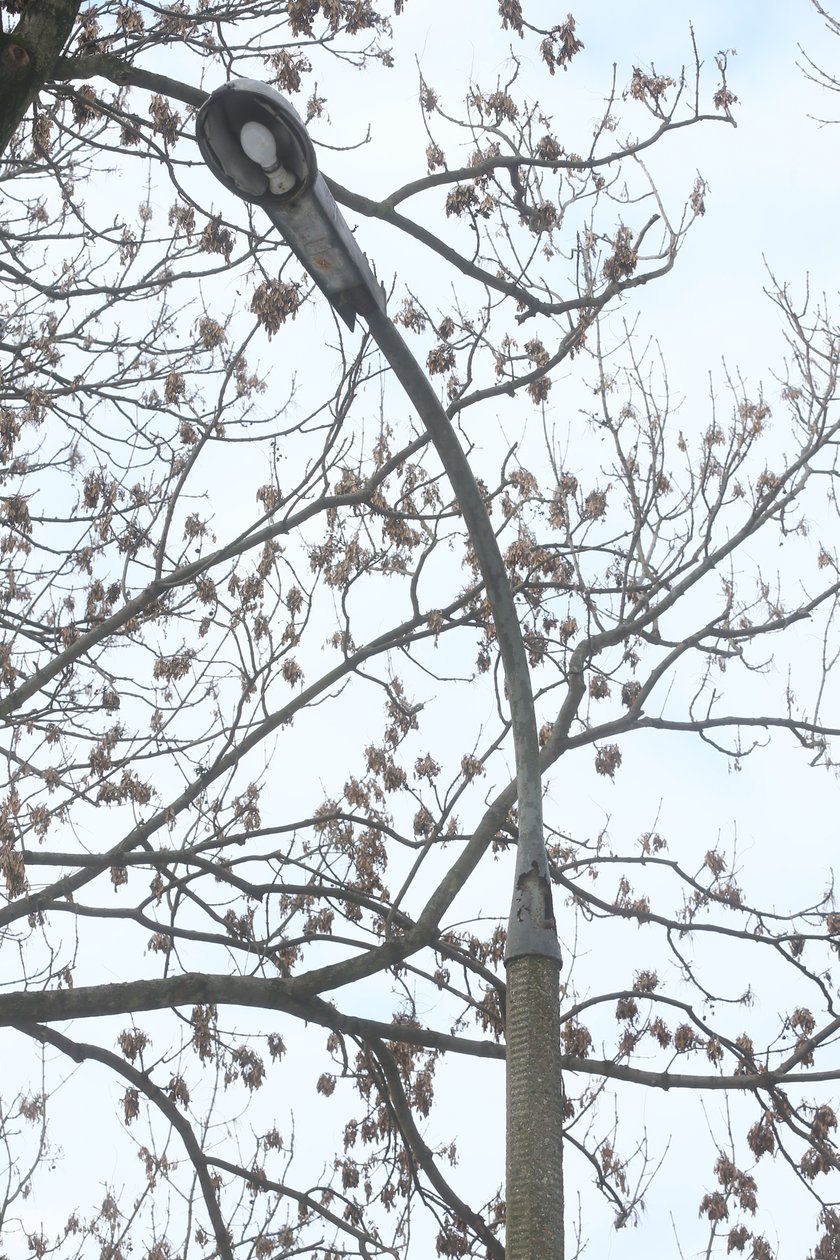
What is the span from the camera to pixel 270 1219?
9.61 m

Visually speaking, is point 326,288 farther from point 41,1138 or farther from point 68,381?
point 41,1138

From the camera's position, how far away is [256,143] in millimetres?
4172

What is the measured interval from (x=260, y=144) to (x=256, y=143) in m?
0.02

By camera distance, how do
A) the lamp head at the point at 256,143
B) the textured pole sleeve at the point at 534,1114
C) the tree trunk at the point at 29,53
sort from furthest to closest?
the tree trunk at the point at 29,53 < the lamp head at the point at 256,143 < the textured pole sleeve at the point at 534,1114

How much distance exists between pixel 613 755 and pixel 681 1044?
203 centimetres

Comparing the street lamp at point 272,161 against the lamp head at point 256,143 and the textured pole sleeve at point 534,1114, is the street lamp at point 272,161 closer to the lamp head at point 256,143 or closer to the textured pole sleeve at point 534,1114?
the lamp head at point 256,143

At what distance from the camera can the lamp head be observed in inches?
163

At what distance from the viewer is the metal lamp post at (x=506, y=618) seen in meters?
3.79

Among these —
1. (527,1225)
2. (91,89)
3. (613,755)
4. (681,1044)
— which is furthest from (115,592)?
(527,1225)

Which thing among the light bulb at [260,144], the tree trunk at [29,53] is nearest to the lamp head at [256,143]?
the light bulb at [260,144]

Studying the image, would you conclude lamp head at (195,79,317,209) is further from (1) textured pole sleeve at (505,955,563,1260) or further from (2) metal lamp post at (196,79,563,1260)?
(1) textured pole sleeve at (505,955,563,1260)

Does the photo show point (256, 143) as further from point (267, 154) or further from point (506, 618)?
point (506, 618)

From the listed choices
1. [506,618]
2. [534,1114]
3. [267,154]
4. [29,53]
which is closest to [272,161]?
[267,154]

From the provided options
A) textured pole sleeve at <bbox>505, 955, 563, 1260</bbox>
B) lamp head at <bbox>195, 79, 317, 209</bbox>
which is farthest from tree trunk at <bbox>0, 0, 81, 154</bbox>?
textured pole sleeve at <bbox>505, 955, 563, 1260</bbox>
